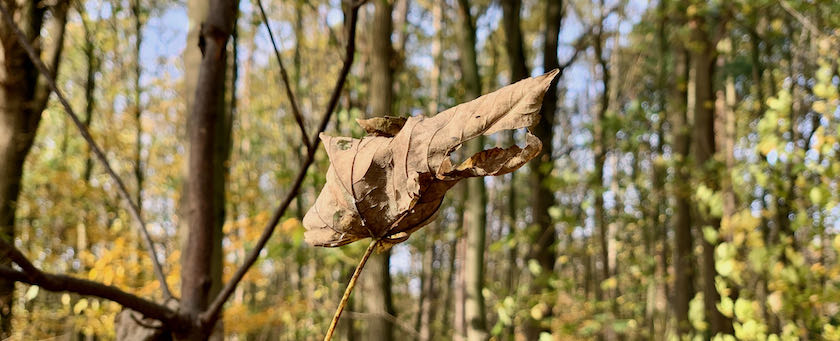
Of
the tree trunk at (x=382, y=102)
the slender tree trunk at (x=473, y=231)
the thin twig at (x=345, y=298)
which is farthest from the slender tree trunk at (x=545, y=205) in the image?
the thin twig at (x=345, y=298)

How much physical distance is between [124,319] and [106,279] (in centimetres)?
430

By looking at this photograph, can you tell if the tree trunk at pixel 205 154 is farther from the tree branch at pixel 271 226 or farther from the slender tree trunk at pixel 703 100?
the slender tree trunk at pixel 703 100

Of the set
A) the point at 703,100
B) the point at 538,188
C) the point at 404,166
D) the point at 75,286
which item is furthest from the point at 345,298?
the point at 703,100

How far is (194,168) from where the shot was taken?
867 millimetres

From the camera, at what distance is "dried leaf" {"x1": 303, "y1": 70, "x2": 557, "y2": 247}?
48 centimetres

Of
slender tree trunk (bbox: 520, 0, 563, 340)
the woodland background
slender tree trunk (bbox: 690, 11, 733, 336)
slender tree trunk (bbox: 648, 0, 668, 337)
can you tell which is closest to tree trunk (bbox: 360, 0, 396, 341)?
the woodland background

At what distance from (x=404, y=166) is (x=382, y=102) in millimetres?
4447

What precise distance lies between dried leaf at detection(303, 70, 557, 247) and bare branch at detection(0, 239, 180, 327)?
0.85 feet

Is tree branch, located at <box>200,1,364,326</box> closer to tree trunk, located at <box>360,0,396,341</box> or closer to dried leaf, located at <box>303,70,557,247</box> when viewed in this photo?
dried leaf, located at <box>303,70,557,247</box>

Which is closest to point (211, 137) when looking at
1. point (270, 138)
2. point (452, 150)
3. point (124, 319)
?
point (124, 319)

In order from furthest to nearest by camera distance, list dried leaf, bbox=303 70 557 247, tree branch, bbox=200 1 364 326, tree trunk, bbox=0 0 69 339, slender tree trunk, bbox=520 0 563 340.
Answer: slender tree trunk, bbox=520 0 563 340 → tree trunk, bbox=0 0 69 339 → tree branch, bbox=200 1 364 326 → dried leaf, bbox=303 70 557 247

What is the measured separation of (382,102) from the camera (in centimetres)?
493

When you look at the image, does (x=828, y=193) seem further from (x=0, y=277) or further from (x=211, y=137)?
(x=0, y=277)

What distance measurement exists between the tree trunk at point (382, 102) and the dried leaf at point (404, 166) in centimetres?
440
